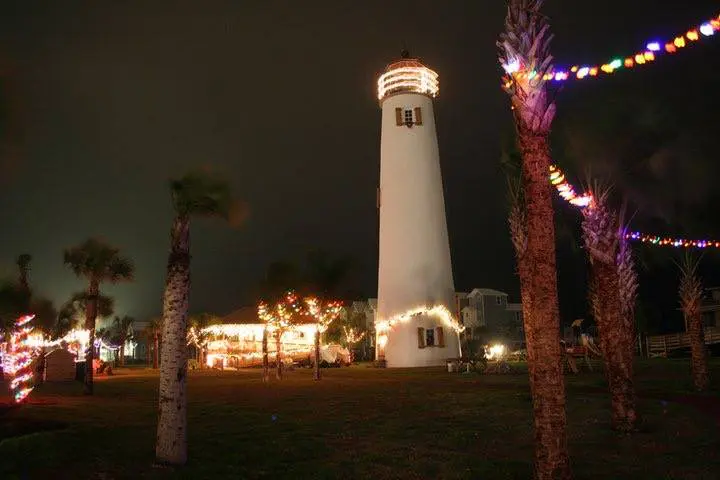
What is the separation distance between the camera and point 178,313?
9.70 metres

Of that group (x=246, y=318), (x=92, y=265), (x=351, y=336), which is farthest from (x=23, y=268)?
(x=351, y=336)

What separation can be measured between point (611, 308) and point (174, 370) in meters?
9.04

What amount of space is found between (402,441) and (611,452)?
3688mm

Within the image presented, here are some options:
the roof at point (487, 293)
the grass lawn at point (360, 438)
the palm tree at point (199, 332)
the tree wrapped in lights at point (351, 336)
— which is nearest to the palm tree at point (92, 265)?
the grass lawn at point (360, 438)

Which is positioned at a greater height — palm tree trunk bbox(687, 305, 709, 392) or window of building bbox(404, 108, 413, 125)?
window of building bbox(404, 108, 413, 125)

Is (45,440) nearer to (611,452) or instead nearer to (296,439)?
(296,439)

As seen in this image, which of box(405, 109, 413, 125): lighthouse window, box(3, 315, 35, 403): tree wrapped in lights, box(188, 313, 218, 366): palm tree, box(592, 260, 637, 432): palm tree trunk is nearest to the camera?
box(592, 260, 637, 432): palm tree trunk

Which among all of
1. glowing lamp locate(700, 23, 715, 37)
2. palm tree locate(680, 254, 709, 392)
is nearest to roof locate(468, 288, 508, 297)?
palm tree locate(680, 254, 709, 392)

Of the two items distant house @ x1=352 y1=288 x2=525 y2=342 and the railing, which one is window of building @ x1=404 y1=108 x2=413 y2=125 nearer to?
the railing

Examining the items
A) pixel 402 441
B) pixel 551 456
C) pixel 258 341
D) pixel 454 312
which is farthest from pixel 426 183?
pixel 551 456

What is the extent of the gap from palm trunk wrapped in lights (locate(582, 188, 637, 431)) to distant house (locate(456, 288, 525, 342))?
56.1 m

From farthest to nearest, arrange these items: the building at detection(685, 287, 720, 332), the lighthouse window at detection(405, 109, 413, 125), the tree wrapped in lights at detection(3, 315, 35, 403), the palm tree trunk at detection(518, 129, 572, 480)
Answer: the building at detection(685, 287, 720, 332), the lighthouse window at detection(405, 109, 413, 125), the tree wrapped in lights at detection(3, 315, 35, 403), the palm tree trunk at detection(518, 129, 572, 480)

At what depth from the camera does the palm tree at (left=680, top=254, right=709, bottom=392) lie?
65.5ft

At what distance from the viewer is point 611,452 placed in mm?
10188
